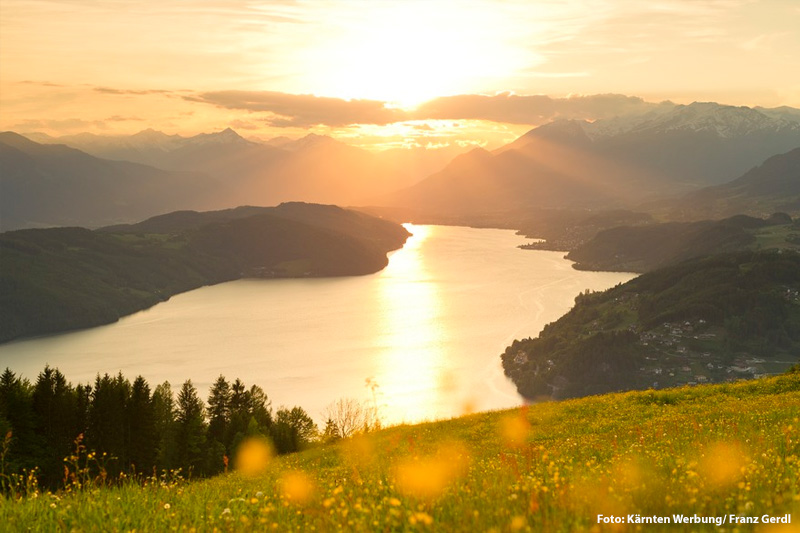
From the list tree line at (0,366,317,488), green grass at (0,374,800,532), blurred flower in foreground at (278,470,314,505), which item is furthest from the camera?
tree line at (0,366,317,488)

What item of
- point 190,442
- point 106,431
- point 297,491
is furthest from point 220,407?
point 297,491

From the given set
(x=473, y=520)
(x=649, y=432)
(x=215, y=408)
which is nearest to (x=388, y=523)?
(x=473, y=520)

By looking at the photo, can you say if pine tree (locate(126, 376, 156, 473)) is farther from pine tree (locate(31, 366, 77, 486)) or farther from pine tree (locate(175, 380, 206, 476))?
pine tree (locate(31, 366, 77, 486))

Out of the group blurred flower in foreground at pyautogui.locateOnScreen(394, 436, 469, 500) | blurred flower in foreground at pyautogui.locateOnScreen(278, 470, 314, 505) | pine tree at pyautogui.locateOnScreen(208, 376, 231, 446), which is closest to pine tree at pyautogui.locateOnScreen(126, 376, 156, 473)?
pine tree at pyautogui.locateOnScreen(208, 376, 231, 446)

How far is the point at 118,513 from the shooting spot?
8.80 m

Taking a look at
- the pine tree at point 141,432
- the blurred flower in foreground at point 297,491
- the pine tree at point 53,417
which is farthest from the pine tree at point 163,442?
the blurred flower in foreground at point 297,491

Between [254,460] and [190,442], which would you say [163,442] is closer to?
[190,442]

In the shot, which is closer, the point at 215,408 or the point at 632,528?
the point at 632,528

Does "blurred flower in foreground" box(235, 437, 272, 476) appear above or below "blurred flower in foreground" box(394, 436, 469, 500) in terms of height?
below

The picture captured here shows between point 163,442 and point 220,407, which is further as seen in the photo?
point 220,407

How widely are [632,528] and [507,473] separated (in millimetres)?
3597

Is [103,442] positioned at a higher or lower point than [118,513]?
lower

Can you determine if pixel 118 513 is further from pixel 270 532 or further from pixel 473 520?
pixel 473 520

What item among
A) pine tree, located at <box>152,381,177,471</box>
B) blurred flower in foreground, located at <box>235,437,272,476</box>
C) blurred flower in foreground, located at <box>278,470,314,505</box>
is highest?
blurred flower in foreground, located at <box>278,470,314,505</box>
